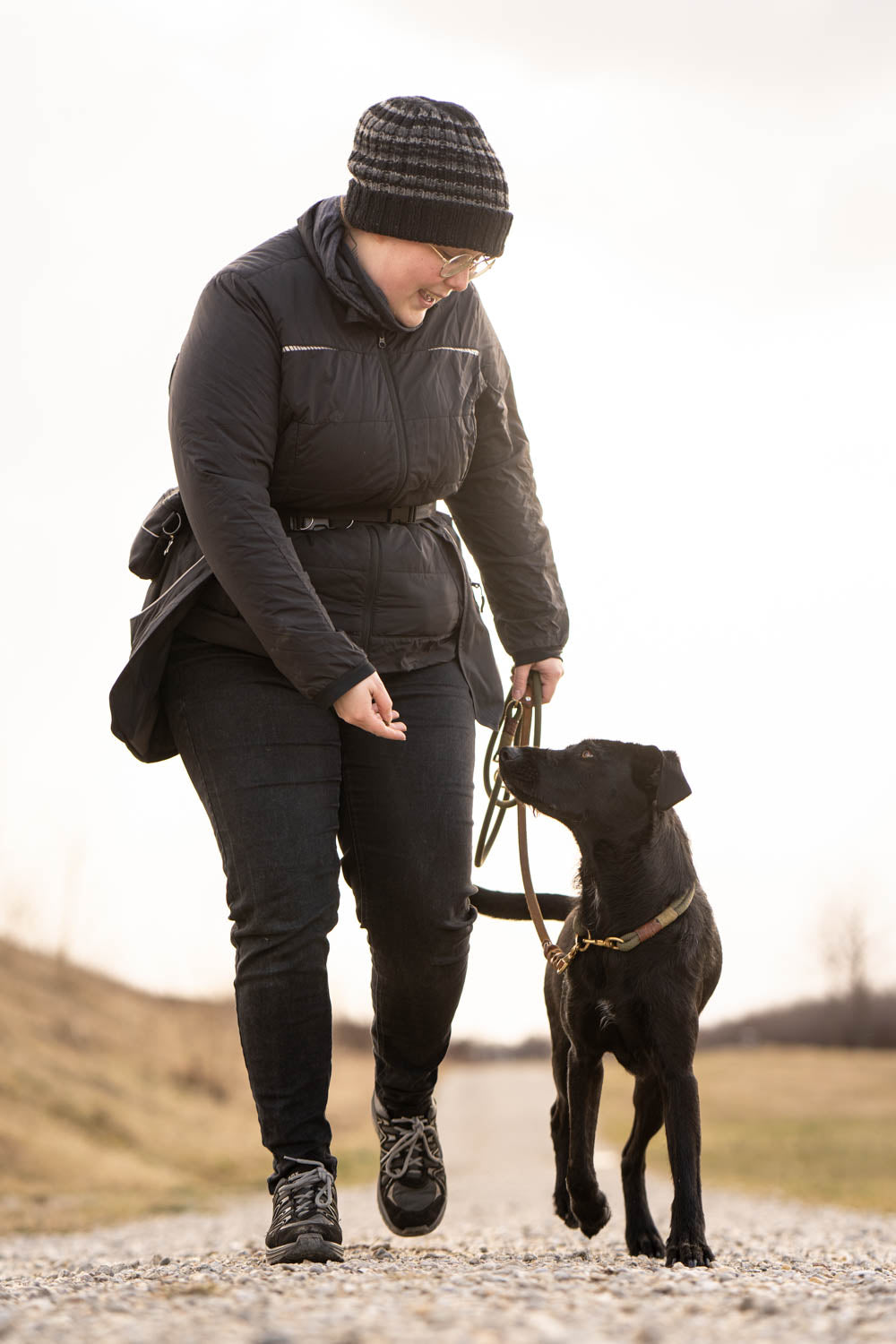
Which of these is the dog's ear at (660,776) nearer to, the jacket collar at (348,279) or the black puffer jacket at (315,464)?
the black puffer jacket at (315,464)

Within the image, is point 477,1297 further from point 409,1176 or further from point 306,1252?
point 409,1176

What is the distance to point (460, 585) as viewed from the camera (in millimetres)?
4219

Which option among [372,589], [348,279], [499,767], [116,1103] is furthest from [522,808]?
[116,1103]

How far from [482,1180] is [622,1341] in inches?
647

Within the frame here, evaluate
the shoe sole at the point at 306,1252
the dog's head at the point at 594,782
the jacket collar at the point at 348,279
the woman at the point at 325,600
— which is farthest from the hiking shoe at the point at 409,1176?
the jacket collar at the point at 348,279

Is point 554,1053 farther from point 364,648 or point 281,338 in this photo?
point 281,338

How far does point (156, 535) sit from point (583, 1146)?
86.7 inches

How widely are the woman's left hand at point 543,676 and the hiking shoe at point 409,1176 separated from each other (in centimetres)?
138

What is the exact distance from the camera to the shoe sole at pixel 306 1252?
352 cm

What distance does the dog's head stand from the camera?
178 inches

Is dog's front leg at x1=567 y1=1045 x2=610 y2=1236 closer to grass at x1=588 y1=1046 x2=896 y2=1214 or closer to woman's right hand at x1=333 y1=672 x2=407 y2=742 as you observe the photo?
grass at x1=588 y1=1046 x2=896 y2=1214

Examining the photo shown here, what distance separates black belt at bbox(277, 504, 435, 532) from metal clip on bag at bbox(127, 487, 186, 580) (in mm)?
314

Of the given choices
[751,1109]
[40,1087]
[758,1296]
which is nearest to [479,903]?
[758,1296]

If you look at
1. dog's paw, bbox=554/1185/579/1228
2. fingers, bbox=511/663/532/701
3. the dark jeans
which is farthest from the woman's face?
dog's paw, bbox=554/1185/579/1228
